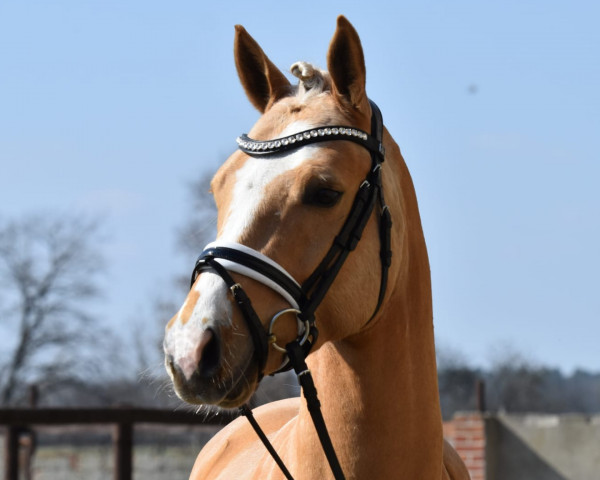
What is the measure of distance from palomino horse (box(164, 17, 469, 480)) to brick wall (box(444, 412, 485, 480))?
7378 mm

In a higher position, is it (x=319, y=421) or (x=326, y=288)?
(x=326, y=288)

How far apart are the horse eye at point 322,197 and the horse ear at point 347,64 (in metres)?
0.38

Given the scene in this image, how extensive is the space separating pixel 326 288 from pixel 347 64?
73 cm

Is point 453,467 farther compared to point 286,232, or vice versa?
point 453,467

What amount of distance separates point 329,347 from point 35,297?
2884 cm

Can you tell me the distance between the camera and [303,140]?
2771mm

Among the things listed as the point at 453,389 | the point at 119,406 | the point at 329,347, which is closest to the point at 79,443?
the point at 119,406

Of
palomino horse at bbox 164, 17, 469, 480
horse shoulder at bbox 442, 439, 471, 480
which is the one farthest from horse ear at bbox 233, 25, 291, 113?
horse shoulder at bbox 442, 439, 471, 480

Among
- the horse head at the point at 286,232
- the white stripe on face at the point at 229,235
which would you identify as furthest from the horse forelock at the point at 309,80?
the white stripe on face at the point at 229,235

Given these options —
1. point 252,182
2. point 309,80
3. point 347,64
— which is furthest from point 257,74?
point 252,182

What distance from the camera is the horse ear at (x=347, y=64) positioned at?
2.85 metres

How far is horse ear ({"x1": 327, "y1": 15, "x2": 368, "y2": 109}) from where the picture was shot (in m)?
2.85

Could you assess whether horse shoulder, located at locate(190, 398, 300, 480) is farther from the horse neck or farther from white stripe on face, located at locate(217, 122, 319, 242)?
white stripe on face, located at locate(217, 122, 319, 242)

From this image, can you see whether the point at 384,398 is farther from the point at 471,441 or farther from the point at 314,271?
the point at 471,441
